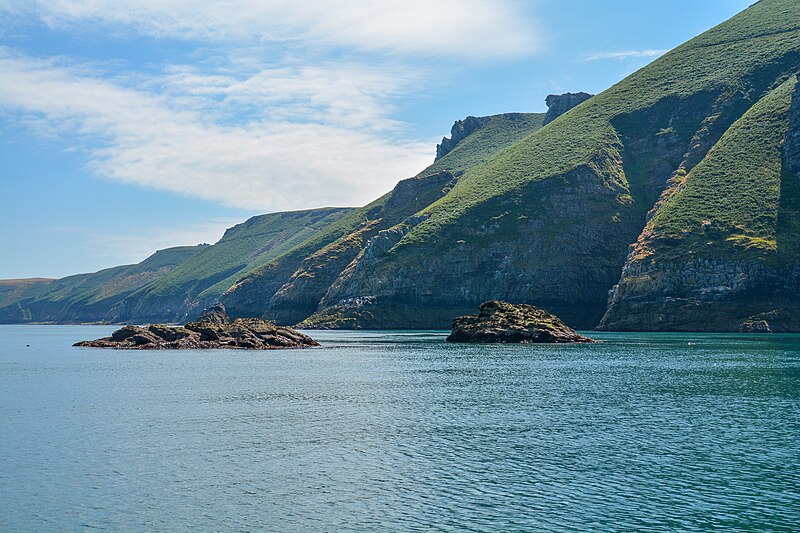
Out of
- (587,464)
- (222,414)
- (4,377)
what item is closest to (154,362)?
(4,377)

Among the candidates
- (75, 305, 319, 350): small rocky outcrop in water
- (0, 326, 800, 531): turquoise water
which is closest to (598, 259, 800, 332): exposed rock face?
(0, 326, 800, 531): turquoise water

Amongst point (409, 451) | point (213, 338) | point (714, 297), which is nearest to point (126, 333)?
point (213, 338)

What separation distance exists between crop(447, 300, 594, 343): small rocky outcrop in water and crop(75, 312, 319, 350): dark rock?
118ft

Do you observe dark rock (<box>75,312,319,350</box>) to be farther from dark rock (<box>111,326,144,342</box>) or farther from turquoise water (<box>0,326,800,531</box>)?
turquoise water (<box>0,326,800,531</box>)

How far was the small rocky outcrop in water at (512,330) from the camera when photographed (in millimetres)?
165125

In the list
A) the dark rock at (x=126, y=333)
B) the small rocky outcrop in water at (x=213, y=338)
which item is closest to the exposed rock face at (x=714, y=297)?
the small rocky outcrop in water at (x=213, y=338)

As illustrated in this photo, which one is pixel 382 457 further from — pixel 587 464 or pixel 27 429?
pixel 27 429

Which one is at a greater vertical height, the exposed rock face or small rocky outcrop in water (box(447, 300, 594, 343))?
the exposed rock face

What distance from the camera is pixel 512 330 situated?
165250mm

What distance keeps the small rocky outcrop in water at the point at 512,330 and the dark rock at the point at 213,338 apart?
1412 inches

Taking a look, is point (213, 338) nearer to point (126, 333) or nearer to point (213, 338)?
point (213, 338)

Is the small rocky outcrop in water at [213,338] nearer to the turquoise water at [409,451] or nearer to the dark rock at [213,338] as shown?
the dark rock at [213,338]

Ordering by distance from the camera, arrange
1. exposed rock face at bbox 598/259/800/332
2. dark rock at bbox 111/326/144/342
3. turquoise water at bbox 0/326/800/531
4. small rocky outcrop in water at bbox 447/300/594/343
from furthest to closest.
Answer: exposed rock face at bbox 598/259/800/332 → dark rock at bbox 111/326/144/342 → small rocky outcrop in water at bbox 447/300/594/343 → turquoise water at bbox 0/326/800/531

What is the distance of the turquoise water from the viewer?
35406mm
